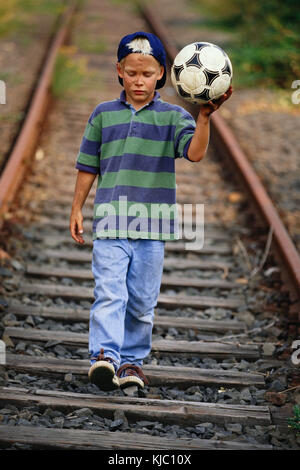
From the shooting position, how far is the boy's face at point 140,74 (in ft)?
10.0

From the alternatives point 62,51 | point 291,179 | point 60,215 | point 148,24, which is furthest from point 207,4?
point 60,215

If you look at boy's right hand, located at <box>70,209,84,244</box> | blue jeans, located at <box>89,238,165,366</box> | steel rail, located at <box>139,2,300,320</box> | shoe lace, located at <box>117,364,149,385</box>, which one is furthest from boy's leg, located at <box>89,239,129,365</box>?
steel rail, located at <box>139,2,300,320</box>

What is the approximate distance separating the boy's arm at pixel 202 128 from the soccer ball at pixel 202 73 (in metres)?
0.03

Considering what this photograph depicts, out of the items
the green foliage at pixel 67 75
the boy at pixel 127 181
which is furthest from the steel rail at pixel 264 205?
the green foliage at pixel 67 75

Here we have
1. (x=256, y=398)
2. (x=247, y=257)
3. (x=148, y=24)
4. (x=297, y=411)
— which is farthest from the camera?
(x=148, y=24)

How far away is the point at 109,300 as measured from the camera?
3143 millimetres

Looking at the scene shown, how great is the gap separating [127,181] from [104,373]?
0.93 metres

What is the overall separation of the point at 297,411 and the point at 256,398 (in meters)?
0.37

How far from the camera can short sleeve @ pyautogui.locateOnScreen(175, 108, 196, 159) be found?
3012 millimetres

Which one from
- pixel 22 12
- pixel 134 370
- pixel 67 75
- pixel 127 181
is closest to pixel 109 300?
pixel 134 370
